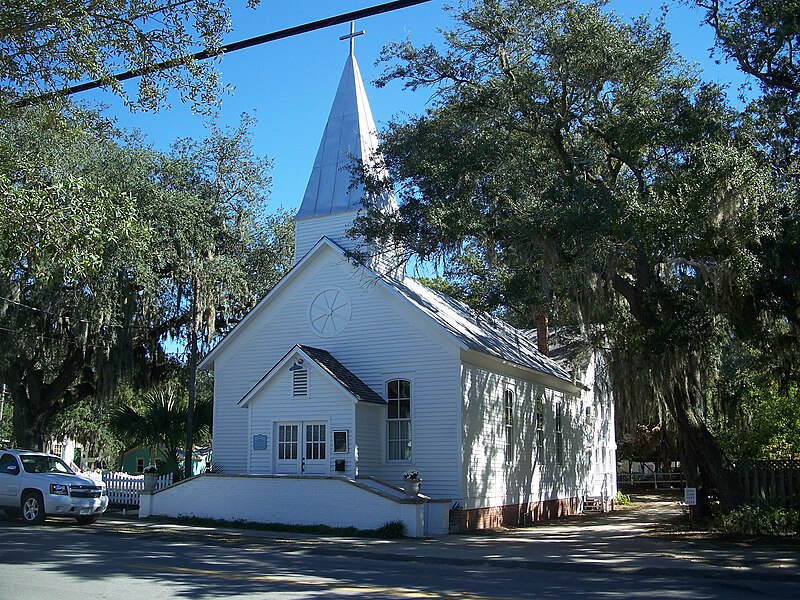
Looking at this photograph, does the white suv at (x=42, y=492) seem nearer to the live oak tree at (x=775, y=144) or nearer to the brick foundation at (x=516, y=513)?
the brick foundation at (x=516, y=513)

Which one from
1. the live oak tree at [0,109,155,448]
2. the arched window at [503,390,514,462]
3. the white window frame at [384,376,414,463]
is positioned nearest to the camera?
the white window frame at [384,376,414,463]

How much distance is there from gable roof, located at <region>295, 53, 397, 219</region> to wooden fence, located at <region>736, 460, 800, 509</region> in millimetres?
12842

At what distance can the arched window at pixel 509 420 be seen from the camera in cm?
2272

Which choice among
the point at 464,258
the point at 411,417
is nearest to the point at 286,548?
the point at 411,417

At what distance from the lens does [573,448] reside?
27.8 m

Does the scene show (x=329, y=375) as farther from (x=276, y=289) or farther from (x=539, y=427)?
(x=539, y=427)

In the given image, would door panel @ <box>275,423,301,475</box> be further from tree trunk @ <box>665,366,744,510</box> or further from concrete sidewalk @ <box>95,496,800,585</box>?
tree trunk @ <box>665,366,744,510</box>

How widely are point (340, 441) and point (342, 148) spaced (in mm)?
10239

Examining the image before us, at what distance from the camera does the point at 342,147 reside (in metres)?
26.0

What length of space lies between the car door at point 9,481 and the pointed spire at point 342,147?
35.6 feet

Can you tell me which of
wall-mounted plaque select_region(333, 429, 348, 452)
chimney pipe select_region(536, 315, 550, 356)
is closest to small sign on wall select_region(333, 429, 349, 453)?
wall-mounted plaque select_region(333, 429, 348, 452)

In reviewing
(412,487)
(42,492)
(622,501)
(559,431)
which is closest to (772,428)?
(559,431)

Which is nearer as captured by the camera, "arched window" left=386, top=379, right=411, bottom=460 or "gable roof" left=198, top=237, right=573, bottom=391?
"arched window" left=386, top=379, right=411, bottom=460

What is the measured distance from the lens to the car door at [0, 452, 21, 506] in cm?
1978
